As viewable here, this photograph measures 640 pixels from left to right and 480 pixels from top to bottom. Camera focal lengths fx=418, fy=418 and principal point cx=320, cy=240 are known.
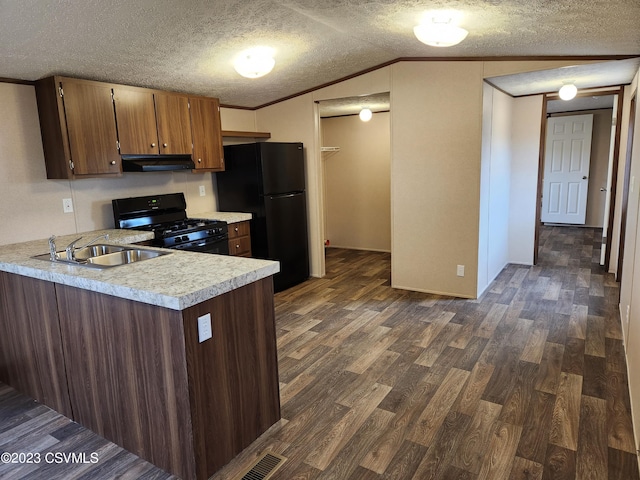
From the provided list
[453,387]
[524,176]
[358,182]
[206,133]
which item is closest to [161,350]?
[453,387]

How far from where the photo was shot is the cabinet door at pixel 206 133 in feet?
13.6

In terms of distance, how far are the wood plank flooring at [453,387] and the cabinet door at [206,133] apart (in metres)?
1.62

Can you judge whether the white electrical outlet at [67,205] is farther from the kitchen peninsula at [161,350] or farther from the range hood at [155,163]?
the kitchen peninsula at [161,350]

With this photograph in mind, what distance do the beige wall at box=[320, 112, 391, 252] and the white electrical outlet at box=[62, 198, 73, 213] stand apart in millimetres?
4153

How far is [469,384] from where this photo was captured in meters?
2.71

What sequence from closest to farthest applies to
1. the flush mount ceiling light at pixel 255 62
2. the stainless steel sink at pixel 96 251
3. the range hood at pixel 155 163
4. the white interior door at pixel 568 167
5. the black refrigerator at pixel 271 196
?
the stainless steel sink at pixel 96 251 < the flush mount ceiling light at pixel 255 62 < the range hood at pixel 155 163 < the black refrigerator at pixel 271 196 < the white interior door at pixel 568 167

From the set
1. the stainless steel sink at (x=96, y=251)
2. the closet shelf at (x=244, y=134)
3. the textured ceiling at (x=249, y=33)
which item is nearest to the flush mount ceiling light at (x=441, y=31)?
the textured ceiling at (x=249, y=33)

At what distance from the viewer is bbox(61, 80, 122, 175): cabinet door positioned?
317cm

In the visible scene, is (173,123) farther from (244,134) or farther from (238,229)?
(238,229)

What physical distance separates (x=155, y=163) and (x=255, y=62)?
128 cm

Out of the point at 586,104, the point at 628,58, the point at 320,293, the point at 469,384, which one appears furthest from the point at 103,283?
the point at 586,104

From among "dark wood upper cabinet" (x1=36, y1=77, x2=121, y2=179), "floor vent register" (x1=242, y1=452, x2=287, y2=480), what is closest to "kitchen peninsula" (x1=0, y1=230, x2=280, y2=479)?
"floor vent register" (x1=242, y1=452, x2=287, y2=480)

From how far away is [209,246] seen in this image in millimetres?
3975

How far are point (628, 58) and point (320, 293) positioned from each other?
11.4ft
